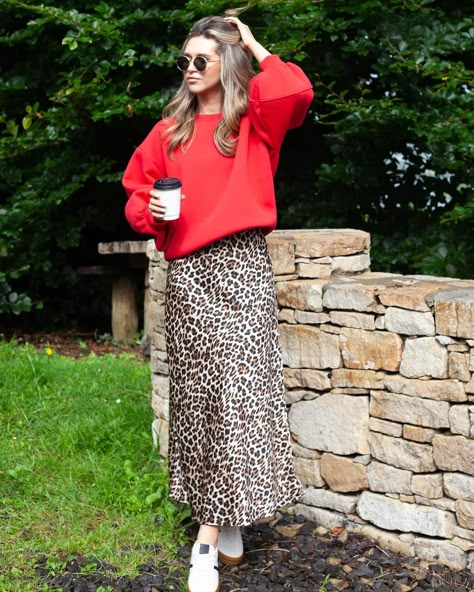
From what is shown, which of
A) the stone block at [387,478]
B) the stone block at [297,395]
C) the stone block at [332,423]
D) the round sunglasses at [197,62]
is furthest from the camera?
the stone block at [297,395]

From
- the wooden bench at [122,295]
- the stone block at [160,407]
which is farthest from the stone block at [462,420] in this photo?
the wooden bench at [122,295]

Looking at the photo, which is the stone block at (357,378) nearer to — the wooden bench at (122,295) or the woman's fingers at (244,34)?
the woman's fingers at (244,34)

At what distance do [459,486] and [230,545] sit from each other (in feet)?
2.96

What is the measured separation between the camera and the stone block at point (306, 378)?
3.88 metres

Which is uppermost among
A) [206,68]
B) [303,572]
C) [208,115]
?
[206,68]

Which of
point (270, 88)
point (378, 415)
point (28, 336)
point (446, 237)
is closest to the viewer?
point (270, 88)

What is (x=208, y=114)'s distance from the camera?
3.46m

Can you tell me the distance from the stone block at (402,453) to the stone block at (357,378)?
0.66 feet

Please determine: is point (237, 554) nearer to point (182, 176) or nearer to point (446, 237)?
point (182, 176)

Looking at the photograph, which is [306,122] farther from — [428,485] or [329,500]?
[428,485]

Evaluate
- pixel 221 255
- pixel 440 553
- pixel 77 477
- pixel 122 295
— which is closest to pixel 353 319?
pixel 221 255

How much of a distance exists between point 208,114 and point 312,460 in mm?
1512

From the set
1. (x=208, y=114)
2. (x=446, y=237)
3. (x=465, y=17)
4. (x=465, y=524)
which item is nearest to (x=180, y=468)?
(x=465, y=524)

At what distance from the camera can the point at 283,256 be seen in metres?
4.00
